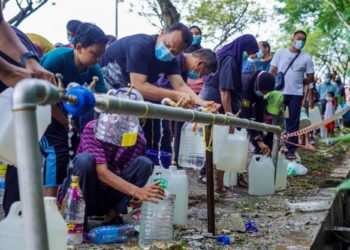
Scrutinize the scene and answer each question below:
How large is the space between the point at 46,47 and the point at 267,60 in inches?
182

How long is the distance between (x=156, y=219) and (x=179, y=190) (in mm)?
442

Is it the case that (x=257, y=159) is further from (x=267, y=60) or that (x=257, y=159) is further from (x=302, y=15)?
(x=302, y=15)

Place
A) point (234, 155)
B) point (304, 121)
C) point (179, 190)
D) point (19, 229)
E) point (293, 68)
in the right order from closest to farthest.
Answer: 1. point (19, 229)
2. point (179, 190)
3. point (234, 155)
4. point (293, 68)
5. point (304, 121)

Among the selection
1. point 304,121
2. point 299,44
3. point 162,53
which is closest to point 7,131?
point 162,53

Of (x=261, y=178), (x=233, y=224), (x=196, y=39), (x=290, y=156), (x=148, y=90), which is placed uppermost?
(x=196, y=39)

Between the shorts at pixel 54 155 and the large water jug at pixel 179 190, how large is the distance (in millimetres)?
662

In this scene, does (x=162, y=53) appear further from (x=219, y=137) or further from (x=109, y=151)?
(x=109, y=151)

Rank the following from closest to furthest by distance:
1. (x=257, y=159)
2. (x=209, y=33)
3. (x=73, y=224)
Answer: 1. (x=73, y=224)
2. (x=257, y=159)
3. (x=209, y=33)

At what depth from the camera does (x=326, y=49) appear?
33.4m

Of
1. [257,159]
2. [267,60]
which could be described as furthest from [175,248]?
[267,60]

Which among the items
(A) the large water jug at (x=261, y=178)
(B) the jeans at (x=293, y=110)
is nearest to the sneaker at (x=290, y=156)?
(B) the jeans at (x=293, y=110)

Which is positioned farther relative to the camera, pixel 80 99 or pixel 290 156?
pixel 290 156

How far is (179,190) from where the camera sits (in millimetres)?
3410

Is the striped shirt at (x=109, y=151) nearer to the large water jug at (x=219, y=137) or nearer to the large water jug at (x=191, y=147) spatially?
the large water jug at (x=191, y=147)
